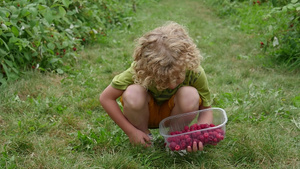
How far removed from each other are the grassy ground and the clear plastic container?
0.14m

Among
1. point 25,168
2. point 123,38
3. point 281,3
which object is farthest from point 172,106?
point 123,38

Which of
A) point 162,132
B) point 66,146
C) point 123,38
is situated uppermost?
point 162,132

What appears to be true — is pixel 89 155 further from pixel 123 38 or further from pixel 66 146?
pixel 123 38

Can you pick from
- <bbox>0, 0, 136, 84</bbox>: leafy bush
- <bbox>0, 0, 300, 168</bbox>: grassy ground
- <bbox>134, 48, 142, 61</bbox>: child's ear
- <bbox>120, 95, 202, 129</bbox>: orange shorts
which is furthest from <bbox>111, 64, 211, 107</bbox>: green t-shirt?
<bbox>0, 0, 136, 84</bbox>: leafy bush

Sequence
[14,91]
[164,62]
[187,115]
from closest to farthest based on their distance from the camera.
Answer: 1. [164,62]
2. [187,115]
3. [14,91]

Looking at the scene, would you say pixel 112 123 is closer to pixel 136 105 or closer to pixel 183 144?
pixel 136 105

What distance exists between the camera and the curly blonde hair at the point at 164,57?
1.61 metres

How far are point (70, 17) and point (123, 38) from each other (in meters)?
0.93

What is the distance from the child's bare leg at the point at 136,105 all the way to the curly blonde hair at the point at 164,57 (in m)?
0.10

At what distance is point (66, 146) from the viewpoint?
201cm

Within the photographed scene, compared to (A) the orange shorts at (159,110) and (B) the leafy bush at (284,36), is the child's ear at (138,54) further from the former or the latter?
(B) the leafy bush at (284,36)

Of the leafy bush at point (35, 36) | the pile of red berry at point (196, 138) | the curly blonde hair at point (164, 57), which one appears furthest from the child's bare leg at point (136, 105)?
the leafy bush at point (35, 36)

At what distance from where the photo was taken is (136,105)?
1.84m

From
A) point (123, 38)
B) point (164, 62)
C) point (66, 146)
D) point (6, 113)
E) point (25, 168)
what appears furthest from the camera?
point (123, 38)
